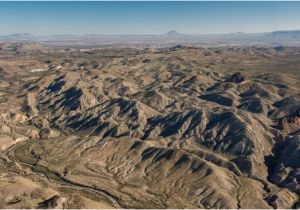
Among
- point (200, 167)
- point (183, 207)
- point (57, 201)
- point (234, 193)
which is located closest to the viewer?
point (57, 201)

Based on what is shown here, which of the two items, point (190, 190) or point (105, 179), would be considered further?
point (105, 179)

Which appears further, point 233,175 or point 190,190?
point 233,175

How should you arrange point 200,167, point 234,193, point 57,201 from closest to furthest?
point 57,201 < point 234,193 < point 200,167

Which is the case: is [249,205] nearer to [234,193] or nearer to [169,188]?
[234,193]

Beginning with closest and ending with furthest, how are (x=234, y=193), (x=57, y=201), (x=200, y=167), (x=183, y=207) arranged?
(x=57, y=201)
(x=183, y=207)
(x=234, y=193)
(x=200, y=167)

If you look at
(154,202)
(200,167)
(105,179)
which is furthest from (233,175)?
(105,179)

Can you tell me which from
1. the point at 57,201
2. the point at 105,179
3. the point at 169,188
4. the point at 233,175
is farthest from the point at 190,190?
the point at 57,201

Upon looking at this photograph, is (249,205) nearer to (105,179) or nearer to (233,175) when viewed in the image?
(233,175)

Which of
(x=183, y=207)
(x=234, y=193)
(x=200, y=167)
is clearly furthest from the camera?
(x=200, y=167)
